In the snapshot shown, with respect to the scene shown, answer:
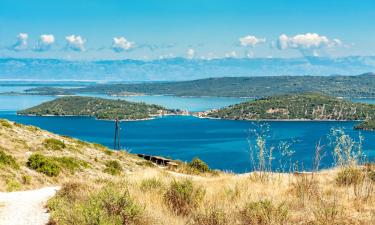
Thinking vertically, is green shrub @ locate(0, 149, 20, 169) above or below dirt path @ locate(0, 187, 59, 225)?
below

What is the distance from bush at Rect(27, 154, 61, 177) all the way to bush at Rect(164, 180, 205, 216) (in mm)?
15452

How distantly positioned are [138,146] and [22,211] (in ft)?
601

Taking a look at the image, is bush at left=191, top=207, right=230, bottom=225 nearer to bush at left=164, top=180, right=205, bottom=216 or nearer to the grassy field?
the grassy field

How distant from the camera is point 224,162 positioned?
528 ft

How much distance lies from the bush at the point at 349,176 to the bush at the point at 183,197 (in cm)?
533

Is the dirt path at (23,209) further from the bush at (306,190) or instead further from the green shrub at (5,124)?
the green shrub at (5,124)

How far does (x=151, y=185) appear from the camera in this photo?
1471 centimetres

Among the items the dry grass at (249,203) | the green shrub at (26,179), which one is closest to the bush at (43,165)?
the green shrub at (26,179)

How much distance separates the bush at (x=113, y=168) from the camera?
3438cm

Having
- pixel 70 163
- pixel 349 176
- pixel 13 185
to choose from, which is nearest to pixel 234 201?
pixel 349 176

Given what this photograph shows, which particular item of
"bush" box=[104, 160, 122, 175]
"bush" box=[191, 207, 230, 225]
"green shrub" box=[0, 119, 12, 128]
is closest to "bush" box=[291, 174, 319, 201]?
"bush" box=[191, 207, 230, 225]

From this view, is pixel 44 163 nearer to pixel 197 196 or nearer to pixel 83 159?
pixel 83 159

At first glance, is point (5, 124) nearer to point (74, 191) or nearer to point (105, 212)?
point (74, 191)

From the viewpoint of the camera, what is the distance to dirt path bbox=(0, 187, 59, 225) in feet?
40.1
